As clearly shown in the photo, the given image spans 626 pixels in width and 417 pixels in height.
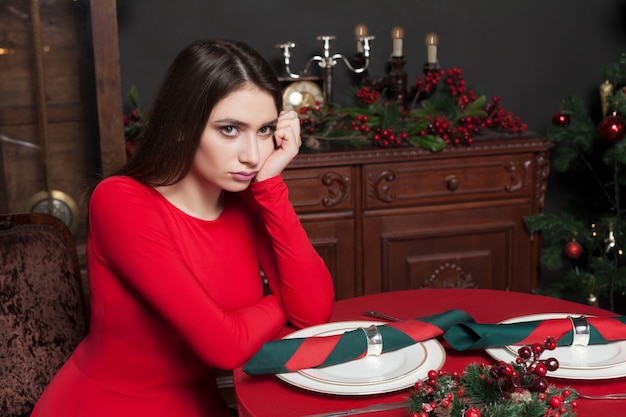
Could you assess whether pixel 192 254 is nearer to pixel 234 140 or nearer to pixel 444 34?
pixel 234 140

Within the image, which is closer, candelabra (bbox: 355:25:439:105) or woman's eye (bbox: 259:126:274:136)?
woman's eye (bbox: 259:126:274:136)

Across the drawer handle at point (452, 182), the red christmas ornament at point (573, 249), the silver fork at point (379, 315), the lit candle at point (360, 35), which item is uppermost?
the lit candle at point (360, 35)

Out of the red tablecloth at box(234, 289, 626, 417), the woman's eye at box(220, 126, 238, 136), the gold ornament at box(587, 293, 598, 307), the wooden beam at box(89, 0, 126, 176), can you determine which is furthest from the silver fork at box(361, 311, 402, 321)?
the gold ornament at box(587, 293, 598, 307)

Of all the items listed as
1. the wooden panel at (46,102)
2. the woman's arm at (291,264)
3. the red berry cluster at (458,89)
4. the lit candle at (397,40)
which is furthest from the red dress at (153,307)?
the lit candle at (397,40)

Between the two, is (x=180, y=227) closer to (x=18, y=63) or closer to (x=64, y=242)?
(x=64, y=242)

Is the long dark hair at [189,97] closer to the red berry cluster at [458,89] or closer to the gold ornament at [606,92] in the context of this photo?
the red berry cluster at [458,89]

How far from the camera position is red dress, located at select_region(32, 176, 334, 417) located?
167cm

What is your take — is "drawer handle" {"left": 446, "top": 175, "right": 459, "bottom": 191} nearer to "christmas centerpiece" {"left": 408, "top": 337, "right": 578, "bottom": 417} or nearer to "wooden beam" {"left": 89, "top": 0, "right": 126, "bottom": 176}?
"wooden beam" {"left": 89, "top": 0, "right": 126, "bottom": 176}

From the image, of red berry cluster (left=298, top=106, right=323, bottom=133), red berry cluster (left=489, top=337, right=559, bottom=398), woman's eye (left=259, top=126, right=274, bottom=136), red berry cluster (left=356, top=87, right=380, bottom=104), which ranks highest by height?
red berry cluster (left=356, top=87, right=380, bottom=104)

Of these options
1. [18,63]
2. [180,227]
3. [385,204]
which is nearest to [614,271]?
[385,204]

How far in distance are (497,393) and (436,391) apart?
0.09 meters

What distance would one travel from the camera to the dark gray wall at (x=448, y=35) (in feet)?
11.8

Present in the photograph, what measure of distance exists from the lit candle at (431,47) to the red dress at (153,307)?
1.93 metres

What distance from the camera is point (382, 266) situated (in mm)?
3342
